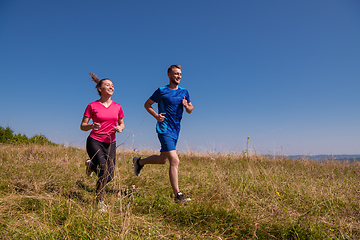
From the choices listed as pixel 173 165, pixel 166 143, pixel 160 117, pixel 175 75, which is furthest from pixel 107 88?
pixel 173 165

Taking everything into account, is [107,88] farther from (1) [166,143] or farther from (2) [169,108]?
(1) [166,143]

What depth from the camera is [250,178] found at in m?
4.14

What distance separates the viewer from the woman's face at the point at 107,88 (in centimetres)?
356

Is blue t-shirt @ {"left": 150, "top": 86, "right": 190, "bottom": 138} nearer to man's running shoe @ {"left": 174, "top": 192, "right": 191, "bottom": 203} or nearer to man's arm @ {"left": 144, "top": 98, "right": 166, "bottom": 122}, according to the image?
man's arm @ {"left": 144, "top": 98, "right": 166, "bottom": 122}

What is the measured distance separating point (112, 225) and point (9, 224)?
1.22 m

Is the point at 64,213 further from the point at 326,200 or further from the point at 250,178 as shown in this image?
the point at 326,200

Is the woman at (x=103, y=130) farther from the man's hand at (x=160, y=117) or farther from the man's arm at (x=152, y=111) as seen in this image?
the man's hand at (x=160, y=117)

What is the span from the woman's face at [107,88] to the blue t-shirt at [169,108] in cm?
74

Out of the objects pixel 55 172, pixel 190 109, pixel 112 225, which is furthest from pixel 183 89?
pixel 55 172

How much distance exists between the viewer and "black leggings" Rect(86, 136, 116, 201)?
3.11 meters

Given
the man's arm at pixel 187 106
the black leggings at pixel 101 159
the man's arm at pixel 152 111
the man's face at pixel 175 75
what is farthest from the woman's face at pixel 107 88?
the man's arm at pixel 187 106

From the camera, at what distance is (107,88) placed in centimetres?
356

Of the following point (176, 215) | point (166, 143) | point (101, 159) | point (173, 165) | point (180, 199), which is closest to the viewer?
point (176, 215)

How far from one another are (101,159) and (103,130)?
20.5 inches
